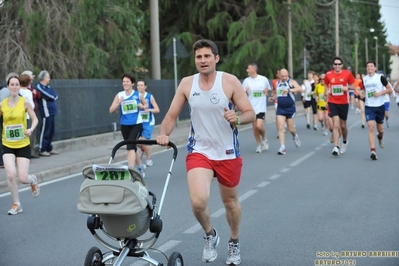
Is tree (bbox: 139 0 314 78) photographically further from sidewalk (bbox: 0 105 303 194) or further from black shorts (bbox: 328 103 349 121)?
black shorts (bbox: 328 103 349 121)

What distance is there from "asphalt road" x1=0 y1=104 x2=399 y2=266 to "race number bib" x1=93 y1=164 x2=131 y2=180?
1.50 meters

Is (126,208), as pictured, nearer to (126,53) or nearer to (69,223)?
(69,223)

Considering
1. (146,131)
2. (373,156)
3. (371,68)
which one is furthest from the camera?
(371,68)

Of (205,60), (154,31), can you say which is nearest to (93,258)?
(205,60)

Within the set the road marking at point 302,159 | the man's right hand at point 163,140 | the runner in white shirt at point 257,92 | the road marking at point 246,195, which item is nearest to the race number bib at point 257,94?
the runner in white shirt at point 257,92

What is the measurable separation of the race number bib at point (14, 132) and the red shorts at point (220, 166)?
371cm

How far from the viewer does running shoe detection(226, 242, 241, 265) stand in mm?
6230

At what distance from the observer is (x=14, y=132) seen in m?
9.03

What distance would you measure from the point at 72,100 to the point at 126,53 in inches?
180

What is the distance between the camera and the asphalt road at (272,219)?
22.0 ft

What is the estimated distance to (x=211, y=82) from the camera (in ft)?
19.5

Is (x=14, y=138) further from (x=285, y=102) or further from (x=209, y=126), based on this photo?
(x=285, y=102)

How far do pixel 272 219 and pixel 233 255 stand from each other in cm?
209

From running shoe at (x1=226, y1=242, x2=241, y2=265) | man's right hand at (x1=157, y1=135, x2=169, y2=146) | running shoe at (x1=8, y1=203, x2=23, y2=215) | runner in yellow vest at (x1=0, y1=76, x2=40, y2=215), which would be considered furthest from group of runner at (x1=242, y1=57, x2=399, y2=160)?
man's right hand at (x1=157, y1=135, x2=169, y2=146)
